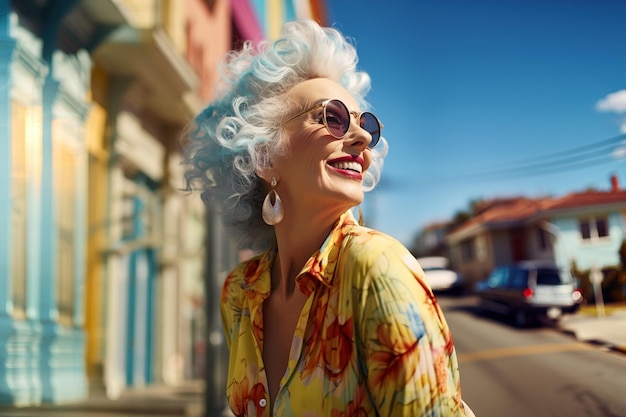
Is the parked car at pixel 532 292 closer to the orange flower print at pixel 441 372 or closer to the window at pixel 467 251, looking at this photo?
the window at pixel 467 251

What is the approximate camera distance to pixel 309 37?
133 centimetres

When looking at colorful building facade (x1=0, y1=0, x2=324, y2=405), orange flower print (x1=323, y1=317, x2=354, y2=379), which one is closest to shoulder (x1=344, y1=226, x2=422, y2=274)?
orange flower print (x1=323, y1=317, x2=354, y2=379)

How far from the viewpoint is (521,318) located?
1396 mm

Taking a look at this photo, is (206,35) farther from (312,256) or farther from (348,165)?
(312,256)

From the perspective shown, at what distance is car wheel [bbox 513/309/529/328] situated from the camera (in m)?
1.38

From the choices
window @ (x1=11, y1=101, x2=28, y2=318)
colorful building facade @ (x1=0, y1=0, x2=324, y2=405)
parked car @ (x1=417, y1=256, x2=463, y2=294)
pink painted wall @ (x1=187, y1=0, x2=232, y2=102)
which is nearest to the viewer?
parked car @ (x1=417, y1=256, x2=463, y2=294)

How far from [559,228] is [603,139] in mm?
254

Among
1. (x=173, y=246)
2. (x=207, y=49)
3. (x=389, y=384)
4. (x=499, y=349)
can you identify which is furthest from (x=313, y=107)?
(x=207, y=49)

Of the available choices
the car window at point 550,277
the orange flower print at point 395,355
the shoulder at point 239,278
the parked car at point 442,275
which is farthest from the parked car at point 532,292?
the shoulder at point 239,278

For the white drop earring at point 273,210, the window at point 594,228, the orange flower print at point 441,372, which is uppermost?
the white drop earring at point 273,210

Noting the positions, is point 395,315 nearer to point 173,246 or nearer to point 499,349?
point 499,349

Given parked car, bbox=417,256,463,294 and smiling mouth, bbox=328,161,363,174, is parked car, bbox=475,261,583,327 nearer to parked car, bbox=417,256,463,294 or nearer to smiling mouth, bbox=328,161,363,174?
parked car, bbox=417,256,463,294

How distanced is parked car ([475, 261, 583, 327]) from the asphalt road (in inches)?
1.7

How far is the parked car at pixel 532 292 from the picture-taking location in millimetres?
1298
